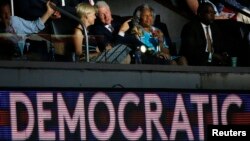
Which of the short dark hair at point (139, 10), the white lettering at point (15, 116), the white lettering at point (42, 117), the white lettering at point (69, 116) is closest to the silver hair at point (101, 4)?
the short dark hair at point (139, 10)

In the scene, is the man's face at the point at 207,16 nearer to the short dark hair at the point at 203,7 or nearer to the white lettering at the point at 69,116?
the short dark hair at the point at 203,7

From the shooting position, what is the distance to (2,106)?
8164mm

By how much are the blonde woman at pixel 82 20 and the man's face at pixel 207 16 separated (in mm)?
1473

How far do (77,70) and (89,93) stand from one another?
40cm

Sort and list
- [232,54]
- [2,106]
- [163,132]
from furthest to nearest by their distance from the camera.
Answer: [232,54] < [163,132] < [2,106]

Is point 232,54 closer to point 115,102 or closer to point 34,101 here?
point 115,102

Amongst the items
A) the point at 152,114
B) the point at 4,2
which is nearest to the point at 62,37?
the point at 4,2

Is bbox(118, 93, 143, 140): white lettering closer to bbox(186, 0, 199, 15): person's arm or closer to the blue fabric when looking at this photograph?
the blue fabric

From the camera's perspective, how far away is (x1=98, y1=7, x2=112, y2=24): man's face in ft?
30.2

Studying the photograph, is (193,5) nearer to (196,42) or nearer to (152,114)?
(196,42)

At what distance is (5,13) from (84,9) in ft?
3.08

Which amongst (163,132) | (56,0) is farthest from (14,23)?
(163,132)

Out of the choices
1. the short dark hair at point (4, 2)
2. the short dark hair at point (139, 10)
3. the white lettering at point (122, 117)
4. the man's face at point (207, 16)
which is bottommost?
the white lettering at point (122, 117)

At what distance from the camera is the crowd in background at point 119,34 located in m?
8.65
